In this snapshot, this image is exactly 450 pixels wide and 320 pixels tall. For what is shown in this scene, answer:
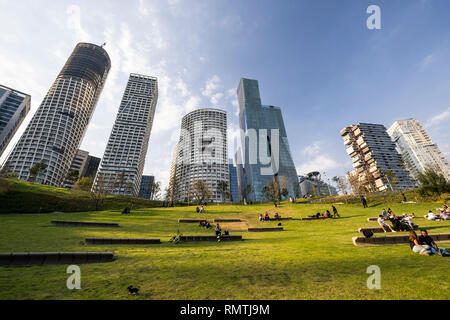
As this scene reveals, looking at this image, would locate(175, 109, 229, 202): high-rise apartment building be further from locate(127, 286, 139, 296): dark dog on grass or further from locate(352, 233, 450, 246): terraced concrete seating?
locate(127, 286, 139, 296): dark dog on grass

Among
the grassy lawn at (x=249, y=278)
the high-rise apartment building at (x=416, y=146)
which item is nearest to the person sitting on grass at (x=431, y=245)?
the grassy lawn at (x=249, y=278)

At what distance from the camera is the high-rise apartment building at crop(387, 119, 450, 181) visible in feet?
509

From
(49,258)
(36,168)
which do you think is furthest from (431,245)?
(36,168)

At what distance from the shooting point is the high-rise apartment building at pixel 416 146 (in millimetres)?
155250

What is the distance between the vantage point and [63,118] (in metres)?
122

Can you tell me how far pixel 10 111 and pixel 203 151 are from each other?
123944mm

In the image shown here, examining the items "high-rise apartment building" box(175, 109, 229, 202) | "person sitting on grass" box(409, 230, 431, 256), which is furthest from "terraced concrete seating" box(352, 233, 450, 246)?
"high-rise apartment building" box(175, 109, 229, 202)

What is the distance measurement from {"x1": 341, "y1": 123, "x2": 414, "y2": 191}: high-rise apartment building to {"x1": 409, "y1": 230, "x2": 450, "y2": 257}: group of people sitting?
12770cm

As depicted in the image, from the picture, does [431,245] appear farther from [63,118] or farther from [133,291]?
[63,118]

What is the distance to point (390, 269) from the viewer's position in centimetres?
551

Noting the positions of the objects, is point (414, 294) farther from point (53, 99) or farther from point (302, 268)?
point (53, 99)

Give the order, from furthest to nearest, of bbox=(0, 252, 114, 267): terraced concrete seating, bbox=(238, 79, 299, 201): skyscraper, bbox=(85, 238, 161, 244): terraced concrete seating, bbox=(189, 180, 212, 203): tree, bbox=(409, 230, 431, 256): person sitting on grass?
bbox=(238, 79, 299, 201): skyscraper < bbox=(189, 180, 212, 203): tree < bbox=(85, 238, 161, 244): terraced concrete seating < bbox=(409, 230, 431, 256): person sitting on grass < bbox=(0, 252, 114, 267): terraced concrete seating

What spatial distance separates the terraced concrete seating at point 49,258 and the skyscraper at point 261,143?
129 meters

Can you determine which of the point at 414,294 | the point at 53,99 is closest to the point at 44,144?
the point at 53,99
